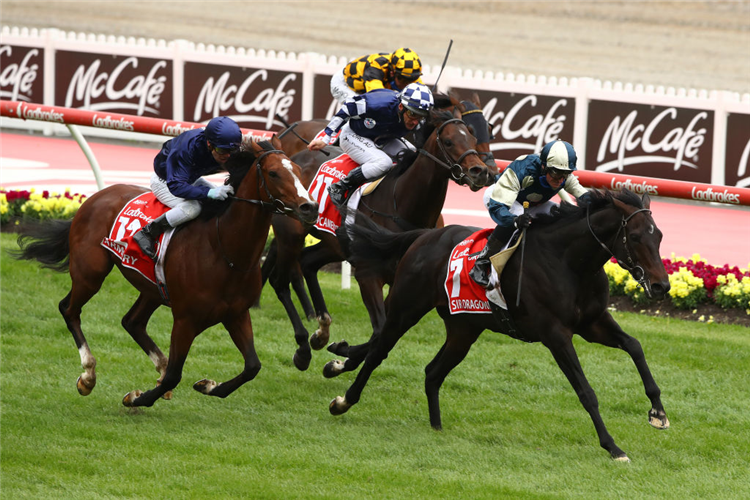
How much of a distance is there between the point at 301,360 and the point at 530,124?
9.96 m

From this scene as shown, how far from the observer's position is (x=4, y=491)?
5641mm

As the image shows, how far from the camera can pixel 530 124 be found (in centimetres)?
1742

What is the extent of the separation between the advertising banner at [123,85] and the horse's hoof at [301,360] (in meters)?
12.3

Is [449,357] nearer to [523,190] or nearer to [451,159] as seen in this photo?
[523,190]

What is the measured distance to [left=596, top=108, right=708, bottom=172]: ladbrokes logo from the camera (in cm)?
1630

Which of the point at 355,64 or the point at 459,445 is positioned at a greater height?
the point at 355,64

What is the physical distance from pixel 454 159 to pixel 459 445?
2012 mm

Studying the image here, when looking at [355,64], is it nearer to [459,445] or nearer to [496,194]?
[496,194]

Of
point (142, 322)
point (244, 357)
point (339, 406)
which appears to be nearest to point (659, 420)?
point (339, 406)

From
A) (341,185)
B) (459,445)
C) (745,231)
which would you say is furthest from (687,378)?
(745,231)

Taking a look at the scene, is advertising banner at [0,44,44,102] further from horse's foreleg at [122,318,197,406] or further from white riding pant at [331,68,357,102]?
horse's foreleg at [122,318,197,406]

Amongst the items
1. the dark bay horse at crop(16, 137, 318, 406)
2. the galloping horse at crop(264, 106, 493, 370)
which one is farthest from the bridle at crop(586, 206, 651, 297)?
the dark bay horse at crop(16, 137, 318, 406)

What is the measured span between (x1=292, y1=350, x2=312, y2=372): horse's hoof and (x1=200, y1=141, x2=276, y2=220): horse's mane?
176 centimetres

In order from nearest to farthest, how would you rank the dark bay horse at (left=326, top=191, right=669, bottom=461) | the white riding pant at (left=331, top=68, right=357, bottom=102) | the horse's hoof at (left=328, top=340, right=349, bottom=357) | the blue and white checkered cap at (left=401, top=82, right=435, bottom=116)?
the dark bay horse at (left=326, top=191, right=669, bottom=461) → the blue and white checkered cap at (left=401, top=82, right=435, bottom=116) → the horse's hoof at (left=328, top=340, right=349, bottom=357) → the white riding pant at (left=331, top=68, right=357, bottom=102)
